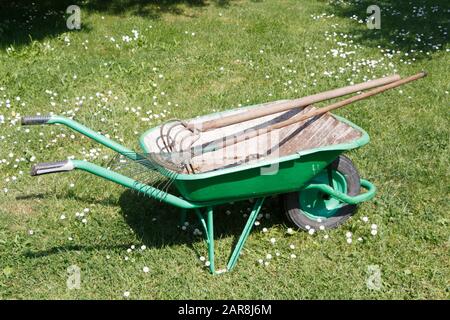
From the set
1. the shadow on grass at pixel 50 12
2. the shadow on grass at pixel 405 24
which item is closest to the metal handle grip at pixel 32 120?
the shadow on grass at pixel 50 12

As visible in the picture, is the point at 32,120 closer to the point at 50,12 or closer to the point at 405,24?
the point at 50,12

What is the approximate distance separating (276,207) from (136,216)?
121cm

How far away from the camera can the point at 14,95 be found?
245 inches

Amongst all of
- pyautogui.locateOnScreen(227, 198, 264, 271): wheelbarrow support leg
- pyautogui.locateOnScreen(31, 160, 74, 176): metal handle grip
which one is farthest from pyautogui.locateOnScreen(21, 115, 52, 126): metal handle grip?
pyautogui.locateOnScreen(227, 198, 264, 271): wheelbarrow support leg

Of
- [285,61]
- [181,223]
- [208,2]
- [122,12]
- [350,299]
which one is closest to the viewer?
[350,299]

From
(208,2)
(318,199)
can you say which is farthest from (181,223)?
(208,2)

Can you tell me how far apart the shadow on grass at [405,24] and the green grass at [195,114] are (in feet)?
0.17

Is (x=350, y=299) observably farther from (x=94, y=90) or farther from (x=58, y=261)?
(x=94, y=90)

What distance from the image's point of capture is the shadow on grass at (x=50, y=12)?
786 centimetres

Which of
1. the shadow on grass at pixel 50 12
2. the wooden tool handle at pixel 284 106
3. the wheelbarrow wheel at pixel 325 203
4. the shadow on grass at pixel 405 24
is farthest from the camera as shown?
the shadow on grass at pixel 50 12

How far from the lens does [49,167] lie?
113 inches

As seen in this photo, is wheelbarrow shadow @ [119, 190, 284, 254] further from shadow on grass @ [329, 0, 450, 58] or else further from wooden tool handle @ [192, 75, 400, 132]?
shadow on grass @ [329, 0, 450, 58]

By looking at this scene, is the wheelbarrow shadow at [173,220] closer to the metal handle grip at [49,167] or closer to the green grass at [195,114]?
the green grass at [195,114]

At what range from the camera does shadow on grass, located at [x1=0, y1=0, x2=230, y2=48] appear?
7863mm
